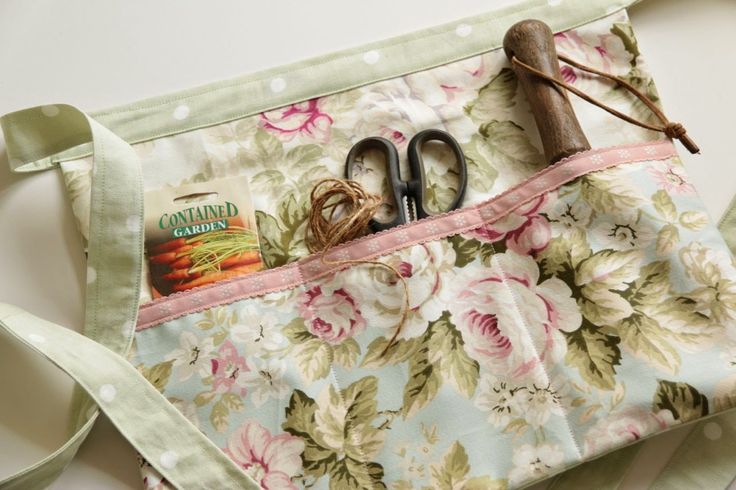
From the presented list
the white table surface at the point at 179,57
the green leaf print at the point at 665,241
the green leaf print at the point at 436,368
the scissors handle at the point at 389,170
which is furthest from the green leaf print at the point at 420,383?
the white table surface at the point at 179,57

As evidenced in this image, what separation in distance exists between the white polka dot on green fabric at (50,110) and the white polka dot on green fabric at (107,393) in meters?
0.26

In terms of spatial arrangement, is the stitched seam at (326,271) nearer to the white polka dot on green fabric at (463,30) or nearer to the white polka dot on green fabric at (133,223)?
the white polka dot on green fabric at (133,223)

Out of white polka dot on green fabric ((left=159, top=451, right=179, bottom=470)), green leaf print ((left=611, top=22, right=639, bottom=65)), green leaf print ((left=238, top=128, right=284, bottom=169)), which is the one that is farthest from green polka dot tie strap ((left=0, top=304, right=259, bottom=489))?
green leaf print ((left=611, top=22, right=639, bottom=65))

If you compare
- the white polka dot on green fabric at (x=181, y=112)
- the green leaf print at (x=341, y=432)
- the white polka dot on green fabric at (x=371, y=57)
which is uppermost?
the white polka dot on green fabric at (x=181, y=112)

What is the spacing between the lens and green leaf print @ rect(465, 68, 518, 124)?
74 centimetres

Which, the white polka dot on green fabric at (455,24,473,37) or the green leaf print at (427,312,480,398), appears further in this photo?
the white polka dot on green fabric at (455,24,473,37)

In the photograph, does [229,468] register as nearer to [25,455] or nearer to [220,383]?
[220,383]

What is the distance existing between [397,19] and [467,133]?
0.52 ft

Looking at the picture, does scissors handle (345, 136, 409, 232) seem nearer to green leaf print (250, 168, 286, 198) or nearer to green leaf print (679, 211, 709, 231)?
green leaf print (250, 168, 286, 198)

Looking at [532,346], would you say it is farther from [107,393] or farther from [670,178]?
[107,393]

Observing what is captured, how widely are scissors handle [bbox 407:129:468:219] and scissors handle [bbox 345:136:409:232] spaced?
0.04 ft

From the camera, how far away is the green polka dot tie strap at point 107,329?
64cm

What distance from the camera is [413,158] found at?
Answer: 2.28ft

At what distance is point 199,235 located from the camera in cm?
68
